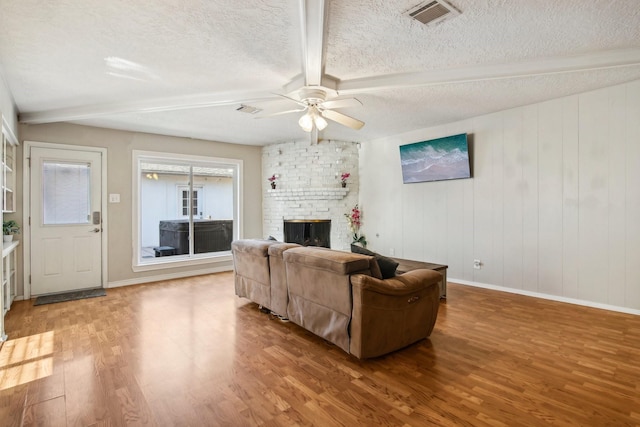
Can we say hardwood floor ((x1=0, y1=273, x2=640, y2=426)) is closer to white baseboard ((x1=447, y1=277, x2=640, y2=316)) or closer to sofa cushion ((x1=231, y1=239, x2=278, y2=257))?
white baseboard ((x1=447, y1=277, x2=640, y2=316))

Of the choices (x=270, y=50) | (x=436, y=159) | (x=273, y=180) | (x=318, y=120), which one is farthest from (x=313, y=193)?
(x=270, y=50)

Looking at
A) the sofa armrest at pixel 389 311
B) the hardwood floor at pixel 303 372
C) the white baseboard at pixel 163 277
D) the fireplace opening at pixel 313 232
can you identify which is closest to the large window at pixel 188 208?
the white baseboard at pixel 163 277

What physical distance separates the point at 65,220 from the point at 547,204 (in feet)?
21.8

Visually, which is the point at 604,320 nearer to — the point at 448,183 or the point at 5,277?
the point at 448,183

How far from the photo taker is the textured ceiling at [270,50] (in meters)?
2.16

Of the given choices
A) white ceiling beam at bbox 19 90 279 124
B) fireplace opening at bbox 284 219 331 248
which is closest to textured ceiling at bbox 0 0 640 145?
white ceiling beam at bbox 19 90 279 124

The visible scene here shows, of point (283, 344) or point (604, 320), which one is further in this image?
point (604, 320)

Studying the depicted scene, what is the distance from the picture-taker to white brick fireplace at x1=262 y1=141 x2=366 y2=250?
616 cm

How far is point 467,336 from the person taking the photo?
9.71 feet

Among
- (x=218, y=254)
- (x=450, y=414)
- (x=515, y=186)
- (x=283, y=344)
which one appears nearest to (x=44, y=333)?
(x=283, y=344)

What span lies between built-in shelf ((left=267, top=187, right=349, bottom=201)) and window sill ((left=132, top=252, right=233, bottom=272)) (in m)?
1.66

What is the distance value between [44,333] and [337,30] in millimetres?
3826

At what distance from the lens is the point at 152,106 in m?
3.76

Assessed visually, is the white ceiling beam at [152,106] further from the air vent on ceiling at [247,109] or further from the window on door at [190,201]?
the window on door at [190,201]
